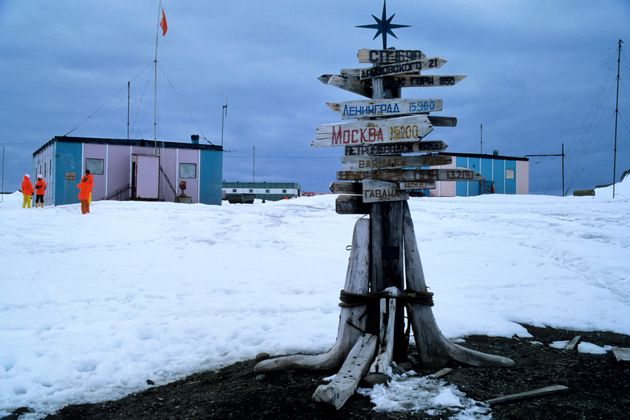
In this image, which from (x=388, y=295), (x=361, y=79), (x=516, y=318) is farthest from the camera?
(x=516, y=318)

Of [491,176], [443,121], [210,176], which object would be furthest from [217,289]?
[491,176]

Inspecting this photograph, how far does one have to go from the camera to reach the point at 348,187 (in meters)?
5.06

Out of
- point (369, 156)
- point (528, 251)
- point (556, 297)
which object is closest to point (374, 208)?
point (369, 156)

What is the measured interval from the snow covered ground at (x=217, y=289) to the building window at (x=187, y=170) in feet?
34.6

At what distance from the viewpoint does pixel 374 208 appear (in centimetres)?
493

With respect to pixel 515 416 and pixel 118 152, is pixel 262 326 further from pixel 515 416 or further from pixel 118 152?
pixel 118 152

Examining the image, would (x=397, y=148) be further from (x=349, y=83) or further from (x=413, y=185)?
(x=349, y=83)

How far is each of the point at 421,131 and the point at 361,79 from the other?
0.93 m

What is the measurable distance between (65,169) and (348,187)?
26.0 meters

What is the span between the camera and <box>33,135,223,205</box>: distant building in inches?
1047

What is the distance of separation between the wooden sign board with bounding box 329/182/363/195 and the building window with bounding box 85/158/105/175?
2529 cm

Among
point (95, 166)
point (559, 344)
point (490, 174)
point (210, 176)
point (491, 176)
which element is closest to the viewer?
point (559, 344)

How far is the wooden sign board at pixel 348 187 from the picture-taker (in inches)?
198

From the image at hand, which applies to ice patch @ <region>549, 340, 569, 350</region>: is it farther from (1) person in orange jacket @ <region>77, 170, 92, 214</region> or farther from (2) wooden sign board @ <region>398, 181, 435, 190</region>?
(1) person in orange jacket @ <region>77, 170, 92, 214</region>
